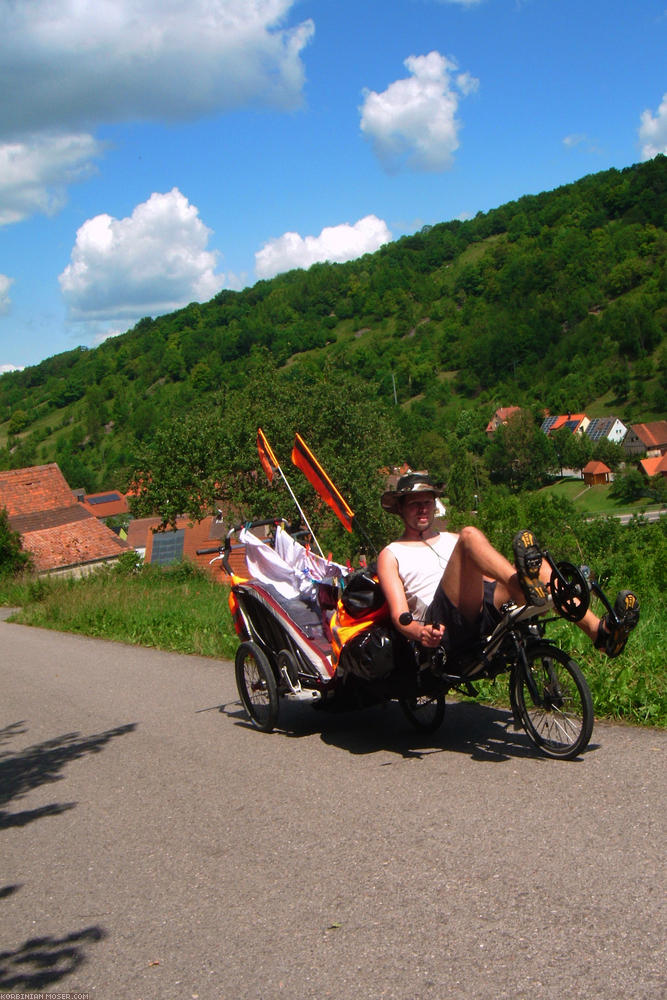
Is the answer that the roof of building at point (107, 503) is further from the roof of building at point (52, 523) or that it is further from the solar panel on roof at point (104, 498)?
the roof of building at point (52, 523)

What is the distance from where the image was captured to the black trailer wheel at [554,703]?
15.1 ft

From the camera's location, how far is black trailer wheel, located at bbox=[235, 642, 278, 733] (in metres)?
6.32

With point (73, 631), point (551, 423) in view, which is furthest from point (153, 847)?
point (551, 423)

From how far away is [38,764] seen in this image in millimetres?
6273

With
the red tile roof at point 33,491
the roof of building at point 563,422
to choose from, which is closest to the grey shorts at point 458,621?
the red tile roof at point 33,491

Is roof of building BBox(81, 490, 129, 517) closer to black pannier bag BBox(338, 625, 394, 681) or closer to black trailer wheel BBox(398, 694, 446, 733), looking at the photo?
black trailer wheel BBox(398, 694, 446, 733)

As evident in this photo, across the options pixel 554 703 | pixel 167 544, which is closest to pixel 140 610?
pixel 554 703

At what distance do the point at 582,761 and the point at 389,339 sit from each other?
553 ft

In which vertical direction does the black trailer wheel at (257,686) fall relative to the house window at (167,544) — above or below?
above

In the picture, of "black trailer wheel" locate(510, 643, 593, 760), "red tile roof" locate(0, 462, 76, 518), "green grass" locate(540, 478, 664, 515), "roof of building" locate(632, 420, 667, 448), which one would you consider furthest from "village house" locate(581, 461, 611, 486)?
"black trailer wheel" locate(510, 643, 593, 760)

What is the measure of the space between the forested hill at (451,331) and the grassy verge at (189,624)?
3943 inches

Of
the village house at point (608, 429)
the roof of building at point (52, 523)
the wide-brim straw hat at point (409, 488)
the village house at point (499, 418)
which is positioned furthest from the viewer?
the village house at point (499, 418)

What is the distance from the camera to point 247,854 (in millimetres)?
4129

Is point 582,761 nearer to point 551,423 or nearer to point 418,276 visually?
point 551,423
